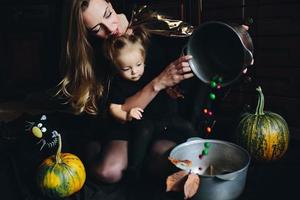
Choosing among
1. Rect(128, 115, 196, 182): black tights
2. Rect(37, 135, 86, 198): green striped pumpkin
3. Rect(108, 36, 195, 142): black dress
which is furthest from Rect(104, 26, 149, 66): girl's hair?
Rect(37, 135, 86, 198): green striped pumpkin

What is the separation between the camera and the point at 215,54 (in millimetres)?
1367

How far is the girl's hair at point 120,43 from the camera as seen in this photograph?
4.36 ft

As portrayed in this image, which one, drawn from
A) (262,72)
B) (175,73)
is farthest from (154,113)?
(262,72)

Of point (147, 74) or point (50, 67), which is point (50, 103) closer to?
point (50, 67)

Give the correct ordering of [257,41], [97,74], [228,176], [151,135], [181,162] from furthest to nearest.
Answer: [257,41]
[97,74]
[151,135]
[181,162]
[228,176]

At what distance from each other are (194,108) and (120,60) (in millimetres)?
415

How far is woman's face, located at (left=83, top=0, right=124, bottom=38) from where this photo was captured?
54.2 inches

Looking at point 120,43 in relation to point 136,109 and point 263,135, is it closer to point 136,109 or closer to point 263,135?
point 136,109

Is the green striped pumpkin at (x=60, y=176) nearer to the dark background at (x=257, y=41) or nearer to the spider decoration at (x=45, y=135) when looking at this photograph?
the spider decoration at (x=45, y=135)

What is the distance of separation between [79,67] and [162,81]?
381mm

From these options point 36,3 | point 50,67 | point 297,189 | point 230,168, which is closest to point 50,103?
point 50,67

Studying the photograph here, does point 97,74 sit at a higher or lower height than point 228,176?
→ higher

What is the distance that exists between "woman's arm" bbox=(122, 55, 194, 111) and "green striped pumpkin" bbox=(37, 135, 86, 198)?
300mm

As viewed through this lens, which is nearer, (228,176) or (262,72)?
(228,176)
